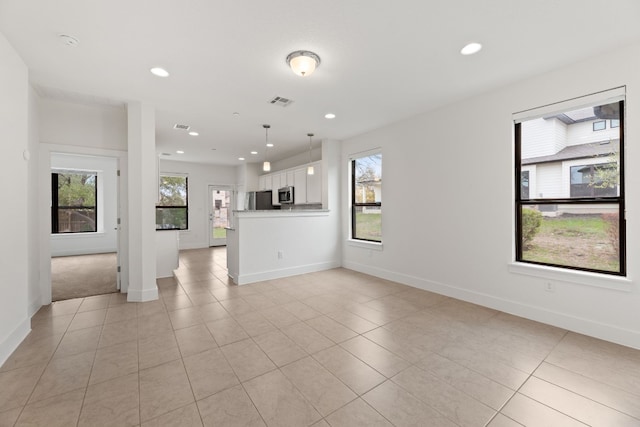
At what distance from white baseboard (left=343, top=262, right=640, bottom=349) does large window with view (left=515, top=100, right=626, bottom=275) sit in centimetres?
53

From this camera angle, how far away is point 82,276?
16.6ft

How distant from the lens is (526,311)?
3094 mm

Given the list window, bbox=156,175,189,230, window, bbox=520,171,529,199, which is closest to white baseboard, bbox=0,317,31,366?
window, bbox=520,171,529,199

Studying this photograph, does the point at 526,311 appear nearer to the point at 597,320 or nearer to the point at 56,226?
the point at 597,320

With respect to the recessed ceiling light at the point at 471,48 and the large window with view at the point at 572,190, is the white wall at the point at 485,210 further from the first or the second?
the recessed ceiling light at the point at 471,48

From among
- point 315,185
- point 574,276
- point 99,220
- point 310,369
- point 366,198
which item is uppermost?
point 315,185

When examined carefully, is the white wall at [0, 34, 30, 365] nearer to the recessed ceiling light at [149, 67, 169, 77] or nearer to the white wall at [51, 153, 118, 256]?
the recessed ceiling light at [149, 67, 169, 77]

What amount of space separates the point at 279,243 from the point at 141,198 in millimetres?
2290

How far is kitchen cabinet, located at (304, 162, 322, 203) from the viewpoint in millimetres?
5805

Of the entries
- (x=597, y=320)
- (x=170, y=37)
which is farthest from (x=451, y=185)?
(x=170, y=37)

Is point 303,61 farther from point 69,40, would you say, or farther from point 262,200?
point 262,200

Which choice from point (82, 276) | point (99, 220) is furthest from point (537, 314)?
point (99, 220)

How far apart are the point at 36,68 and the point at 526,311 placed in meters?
5.94

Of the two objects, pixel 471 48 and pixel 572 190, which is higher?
pixel 471 48
